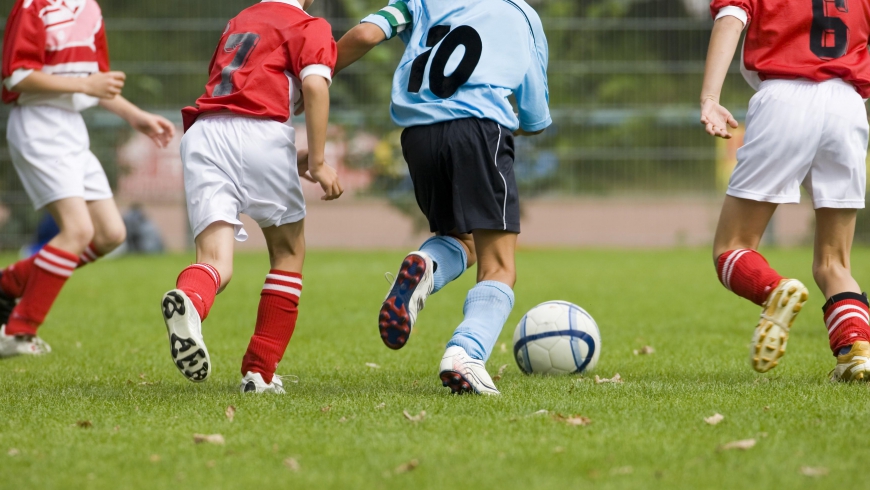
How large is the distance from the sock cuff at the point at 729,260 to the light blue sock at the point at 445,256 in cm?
105

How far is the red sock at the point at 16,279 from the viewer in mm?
5906

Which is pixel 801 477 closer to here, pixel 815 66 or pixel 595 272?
pixel 815 66

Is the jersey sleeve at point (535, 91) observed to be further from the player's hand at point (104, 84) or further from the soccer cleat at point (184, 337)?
the player's hand at point (104, 84)

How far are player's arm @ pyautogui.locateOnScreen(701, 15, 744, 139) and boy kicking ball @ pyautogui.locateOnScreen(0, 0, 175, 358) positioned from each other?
110 inches

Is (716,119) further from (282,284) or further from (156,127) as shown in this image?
(156,127)

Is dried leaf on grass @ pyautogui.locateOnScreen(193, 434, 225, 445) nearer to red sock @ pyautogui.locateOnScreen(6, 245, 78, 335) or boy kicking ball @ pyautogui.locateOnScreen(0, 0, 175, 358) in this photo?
boy kicking ball @ pyautogui.locateOnScreen(0, 0, 175, 358)

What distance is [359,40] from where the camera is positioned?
4.16 meters

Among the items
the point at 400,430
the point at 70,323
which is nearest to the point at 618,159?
the point at 70,323

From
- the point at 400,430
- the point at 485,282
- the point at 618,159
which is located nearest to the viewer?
the point at 400,430

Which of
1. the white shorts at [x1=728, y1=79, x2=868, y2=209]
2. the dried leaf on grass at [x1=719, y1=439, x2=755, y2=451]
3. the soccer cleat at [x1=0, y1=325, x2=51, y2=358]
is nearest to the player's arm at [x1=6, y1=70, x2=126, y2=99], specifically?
the soccer cleat at [x1=0, y1=325, x2=51, y2=358]

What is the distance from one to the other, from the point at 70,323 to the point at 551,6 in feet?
38.0

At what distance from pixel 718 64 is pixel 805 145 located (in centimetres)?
46

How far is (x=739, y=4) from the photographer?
4.18m

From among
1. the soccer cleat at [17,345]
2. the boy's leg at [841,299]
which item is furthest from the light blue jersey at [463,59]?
the soccer cleat at [17,345]
